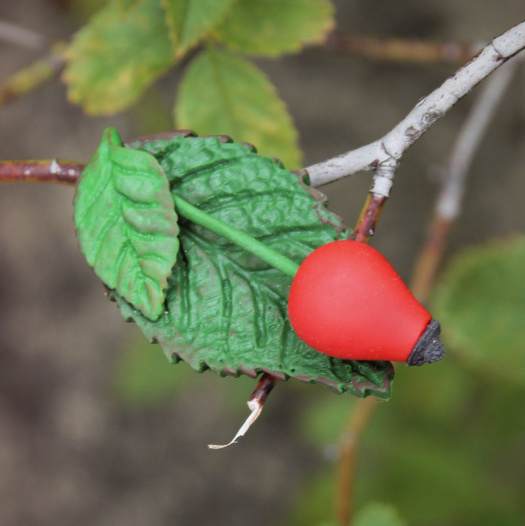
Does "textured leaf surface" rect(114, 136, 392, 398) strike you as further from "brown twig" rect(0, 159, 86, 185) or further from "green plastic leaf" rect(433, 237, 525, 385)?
"green plastic leaf" rect(433, 237, 525, 385)

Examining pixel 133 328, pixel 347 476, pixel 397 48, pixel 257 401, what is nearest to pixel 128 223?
pixel 257 401

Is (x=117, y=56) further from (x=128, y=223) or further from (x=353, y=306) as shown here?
(x=353, y=306)

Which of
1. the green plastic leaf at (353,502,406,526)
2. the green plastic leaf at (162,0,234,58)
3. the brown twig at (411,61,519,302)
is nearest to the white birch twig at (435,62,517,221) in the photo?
the brown twig at (411,61,519,302)

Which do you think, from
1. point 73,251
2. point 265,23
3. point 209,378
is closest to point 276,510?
point 209,378

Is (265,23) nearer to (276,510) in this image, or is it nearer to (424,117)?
(424,117)

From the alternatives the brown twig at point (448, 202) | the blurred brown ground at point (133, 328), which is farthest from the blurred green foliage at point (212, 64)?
the blurred brown ground at point (133, 328)
